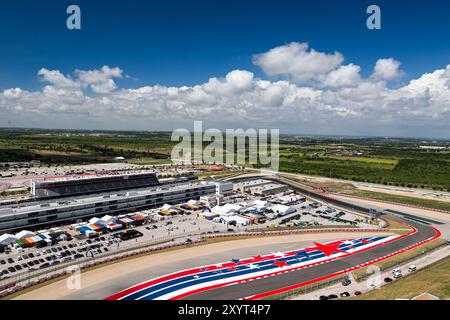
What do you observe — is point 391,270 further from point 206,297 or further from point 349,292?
point 206,297

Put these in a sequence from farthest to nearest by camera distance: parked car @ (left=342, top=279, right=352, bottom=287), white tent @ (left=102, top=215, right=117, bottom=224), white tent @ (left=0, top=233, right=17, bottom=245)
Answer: white tent @ (left=102, top=215, right=117, bottom=224), white tent @ (left=0, top=233, right=17, bottom=245), parked car @ (left=342, top=279, right=352, bottom=287)

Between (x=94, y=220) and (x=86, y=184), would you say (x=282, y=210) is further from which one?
(x=86, y=184)

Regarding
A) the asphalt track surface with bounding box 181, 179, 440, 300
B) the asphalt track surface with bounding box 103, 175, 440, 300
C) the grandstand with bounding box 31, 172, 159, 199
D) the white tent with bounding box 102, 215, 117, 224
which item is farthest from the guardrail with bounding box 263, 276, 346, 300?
the grandstand with bounding box 31, 172, 159, 199

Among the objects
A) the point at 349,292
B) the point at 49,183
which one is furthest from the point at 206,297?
the point at 49,183

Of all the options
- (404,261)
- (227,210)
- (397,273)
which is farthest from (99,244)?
(404,261)

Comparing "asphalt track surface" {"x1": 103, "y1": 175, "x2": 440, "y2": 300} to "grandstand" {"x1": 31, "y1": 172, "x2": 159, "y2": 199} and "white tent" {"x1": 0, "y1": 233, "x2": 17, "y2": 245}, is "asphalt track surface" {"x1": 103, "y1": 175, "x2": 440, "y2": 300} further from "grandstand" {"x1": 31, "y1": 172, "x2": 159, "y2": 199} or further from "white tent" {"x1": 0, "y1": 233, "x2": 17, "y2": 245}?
"grandstand" {"x1": 31, "y1": 172, "x2": 159, "y2": 199}

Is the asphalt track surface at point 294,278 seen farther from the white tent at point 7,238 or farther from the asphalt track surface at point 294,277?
the white tent at point 7,238

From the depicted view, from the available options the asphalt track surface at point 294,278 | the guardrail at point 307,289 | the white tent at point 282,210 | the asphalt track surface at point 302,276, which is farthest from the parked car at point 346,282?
the white tent at point 282,210
